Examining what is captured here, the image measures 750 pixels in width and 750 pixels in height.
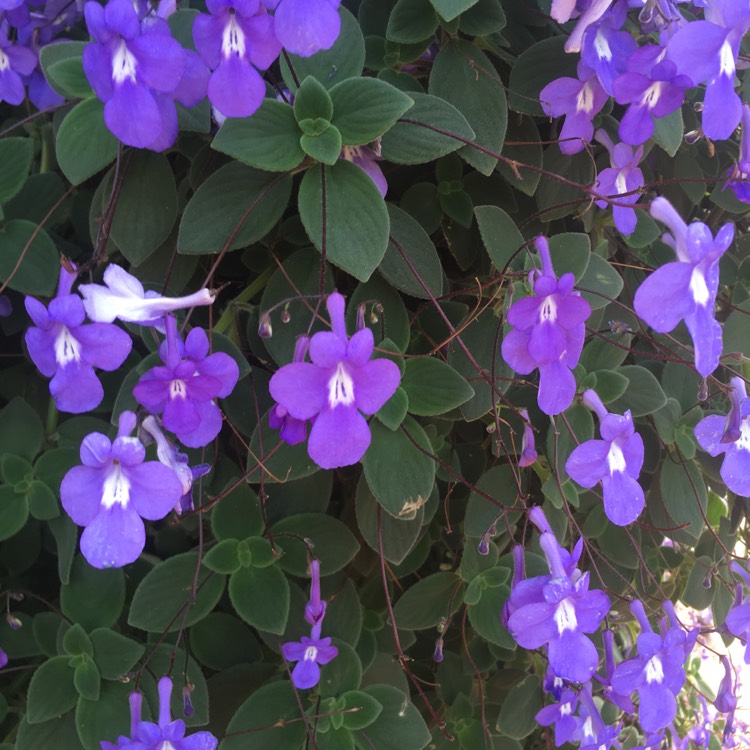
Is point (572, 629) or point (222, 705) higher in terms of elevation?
point (572, 629)

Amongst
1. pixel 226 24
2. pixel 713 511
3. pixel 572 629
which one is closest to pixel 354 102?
pixel 226 24

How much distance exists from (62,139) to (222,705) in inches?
25.6

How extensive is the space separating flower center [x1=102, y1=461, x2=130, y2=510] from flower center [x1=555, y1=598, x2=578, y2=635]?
0.39 meters

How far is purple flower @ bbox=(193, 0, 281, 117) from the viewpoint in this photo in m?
0.53

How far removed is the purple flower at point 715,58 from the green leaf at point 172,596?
0.65m

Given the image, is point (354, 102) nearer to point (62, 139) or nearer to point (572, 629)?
point (62, 139)

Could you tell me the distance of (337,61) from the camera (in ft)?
2.31

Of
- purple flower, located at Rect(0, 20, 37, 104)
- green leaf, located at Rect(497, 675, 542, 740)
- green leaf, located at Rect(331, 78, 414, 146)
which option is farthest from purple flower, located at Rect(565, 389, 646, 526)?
purple flower, located at Rect(0, 20, 37, 104)

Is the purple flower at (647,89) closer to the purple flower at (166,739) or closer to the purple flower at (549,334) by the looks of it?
the purple flower at (549,334)

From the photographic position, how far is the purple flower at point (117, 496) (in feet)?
1.83

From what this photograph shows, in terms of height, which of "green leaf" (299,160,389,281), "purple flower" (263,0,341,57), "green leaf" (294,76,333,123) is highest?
"purple flower" (263,0,341,57)

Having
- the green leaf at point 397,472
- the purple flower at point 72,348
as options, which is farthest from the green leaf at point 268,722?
the purple flower at point 72,348

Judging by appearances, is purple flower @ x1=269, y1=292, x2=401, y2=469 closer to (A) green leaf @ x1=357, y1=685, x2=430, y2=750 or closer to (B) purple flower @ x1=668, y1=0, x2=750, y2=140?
(B) purple flower @ x1=668, y1=0, x2=750, y2=140

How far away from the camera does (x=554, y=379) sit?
58 centimetres
